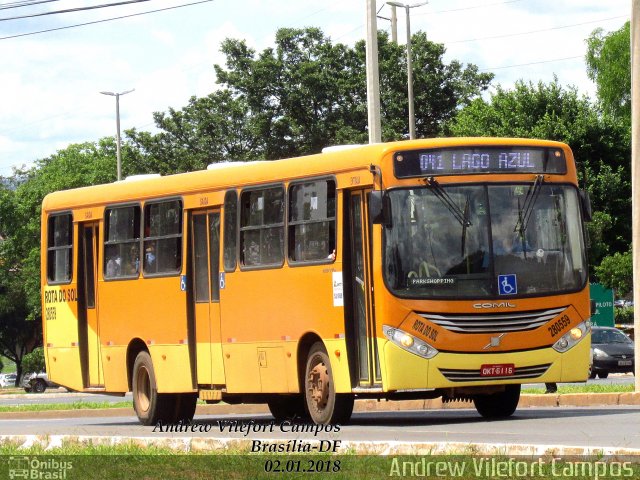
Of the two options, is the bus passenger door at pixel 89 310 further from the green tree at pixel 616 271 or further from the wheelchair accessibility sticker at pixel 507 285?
the green tree at pixel 616 271

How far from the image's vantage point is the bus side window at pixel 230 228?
64.4ft

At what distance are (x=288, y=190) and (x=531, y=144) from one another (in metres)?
3.12

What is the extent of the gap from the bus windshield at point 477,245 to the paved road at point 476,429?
1580 mm

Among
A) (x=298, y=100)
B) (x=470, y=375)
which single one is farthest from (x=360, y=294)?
(x=298, y=100)

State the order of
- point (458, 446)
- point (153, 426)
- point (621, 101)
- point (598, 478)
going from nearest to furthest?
point (598, 478), point (458, 446), point (153, 426), point (621, 101)

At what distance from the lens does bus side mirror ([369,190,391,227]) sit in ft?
54.8

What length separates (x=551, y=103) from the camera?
174 ft

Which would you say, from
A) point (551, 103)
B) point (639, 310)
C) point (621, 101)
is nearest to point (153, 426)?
point (639, 310)

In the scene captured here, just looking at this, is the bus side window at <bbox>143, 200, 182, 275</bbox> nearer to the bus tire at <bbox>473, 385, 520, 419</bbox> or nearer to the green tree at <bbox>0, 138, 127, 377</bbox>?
the bus tire at <bbox>473, 385, 520, 419</bbox>

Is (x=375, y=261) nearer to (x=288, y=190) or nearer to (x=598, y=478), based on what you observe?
(x=288, y=190)

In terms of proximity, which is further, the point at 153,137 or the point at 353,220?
the point at 153,137

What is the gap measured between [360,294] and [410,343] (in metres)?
1.02

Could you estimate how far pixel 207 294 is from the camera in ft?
66.9

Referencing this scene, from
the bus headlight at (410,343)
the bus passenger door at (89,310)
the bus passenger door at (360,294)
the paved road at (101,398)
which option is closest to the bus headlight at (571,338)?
the bus headlight at (410,343)
